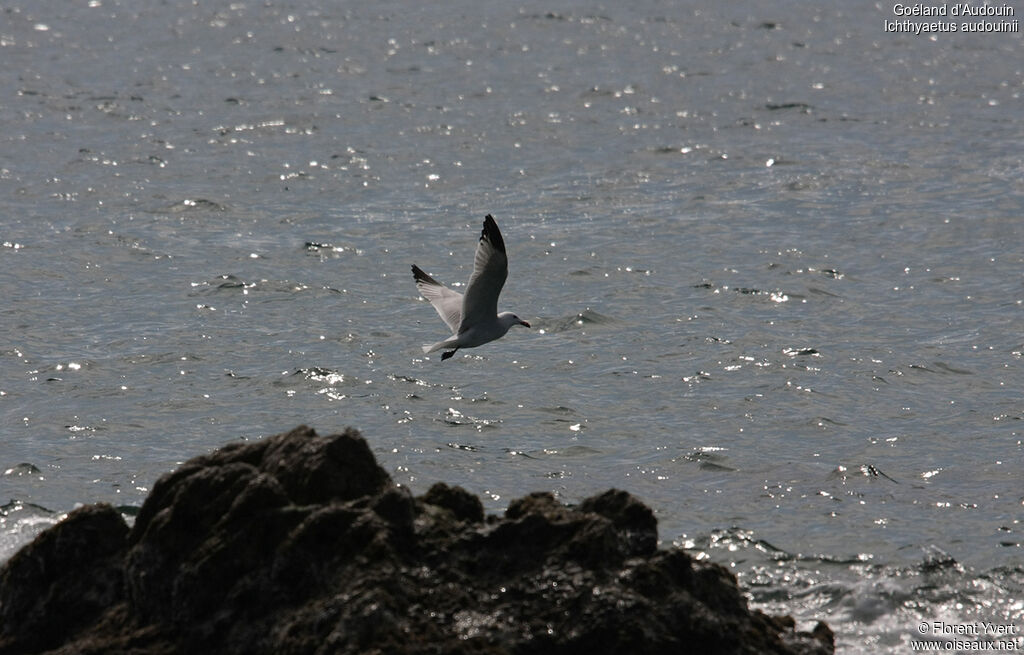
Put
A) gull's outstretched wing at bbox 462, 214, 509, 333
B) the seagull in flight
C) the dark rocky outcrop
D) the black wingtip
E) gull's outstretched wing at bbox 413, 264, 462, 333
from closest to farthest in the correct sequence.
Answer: the dark rocky outcrop < the black wingtip < gull's outstretched wing at bbox 462, 214, 509, 333 < the seagull in flight < gull's outstretched wing at bbox 413, 264, 462, 333

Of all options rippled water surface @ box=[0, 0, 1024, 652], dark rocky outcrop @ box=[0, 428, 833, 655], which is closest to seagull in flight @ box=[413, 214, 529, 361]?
rippled water surface @ box=[0, 0, 1024, 652]

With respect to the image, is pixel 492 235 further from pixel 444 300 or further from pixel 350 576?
pixel 350 576

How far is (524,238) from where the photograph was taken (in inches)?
996

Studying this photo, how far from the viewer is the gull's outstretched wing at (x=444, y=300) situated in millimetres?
16234

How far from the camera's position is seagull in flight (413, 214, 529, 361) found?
14484mm

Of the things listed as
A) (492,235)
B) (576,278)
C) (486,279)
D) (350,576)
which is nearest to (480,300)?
(486,279)

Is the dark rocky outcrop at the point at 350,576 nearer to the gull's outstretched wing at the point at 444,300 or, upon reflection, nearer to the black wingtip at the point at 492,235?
the black wingtip at the point at 492,235

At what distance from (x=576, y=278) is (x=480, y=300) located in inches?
326

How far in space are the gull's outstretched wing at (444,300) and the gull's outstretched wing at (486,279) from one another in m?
0.34

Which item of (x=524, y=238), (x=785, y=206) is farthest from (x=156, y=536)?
(x=785, y=206)

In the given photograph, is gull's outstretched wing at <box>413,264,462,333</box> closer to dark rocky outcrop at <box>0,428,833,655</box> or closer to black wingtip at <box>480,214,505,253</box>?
black wingtip at <box>480,214,505,253</box>

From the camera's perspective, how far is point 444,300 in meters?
16.6

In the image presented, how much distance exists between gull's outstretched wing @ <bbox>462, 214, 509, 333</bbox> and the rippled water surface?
157 cm

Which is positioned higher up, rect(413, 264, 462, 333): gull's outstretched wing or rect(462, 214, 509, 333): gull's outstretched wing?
rect(462, 214, 509, 333): gull's outstretched wing
